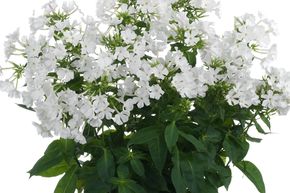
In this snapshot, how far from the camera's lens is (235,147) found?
326 cm

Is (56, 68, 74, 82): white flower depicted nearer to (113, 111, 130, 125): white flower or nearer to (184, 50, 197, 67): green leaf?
(113, 111, 130, 125): white flower

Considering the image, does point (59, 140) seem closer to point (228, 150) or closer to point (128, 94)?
point (128, 94)

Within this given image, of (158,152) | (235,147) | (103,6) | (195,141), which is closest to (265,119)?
(235,147)

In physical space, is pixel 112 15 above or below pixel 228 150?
above

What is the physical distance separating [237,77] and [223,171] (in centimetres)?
39

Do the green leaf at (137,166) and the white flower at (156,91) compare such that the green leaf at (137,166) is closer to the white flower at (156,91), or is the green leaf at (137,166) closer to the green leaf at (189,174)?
the green leaf at (189,174)

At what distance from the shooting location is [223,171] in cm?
331

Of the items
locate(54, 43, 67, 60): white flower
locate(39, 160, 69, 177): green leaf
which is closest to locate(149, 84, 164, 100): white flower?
locate(54, 43, 67, 60): white flower

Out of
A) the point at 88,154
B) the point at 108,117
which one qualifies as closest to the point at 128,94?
the point at 108,117

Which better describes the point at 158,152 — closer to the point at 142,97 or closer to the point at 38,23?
the point at 142,97

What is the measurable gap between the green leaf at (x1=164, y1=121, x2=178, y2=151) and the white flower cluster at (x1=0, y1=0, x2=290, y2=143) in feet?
0.42

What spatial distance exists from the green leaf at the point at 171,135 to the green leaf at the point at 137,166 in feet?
0.51

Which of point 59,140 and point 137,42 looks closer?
point 137,42

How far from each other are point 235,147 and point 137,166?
390 mm
